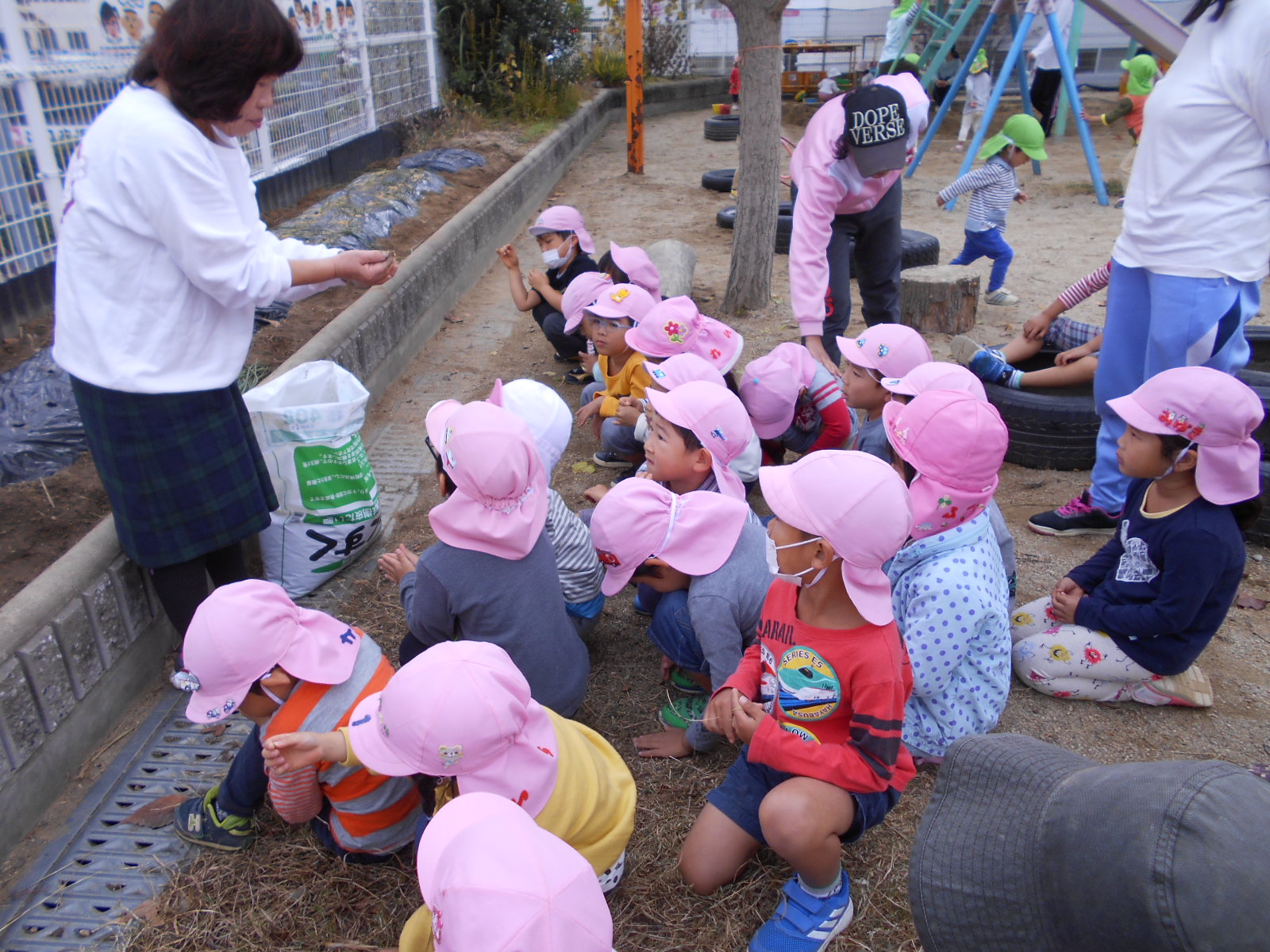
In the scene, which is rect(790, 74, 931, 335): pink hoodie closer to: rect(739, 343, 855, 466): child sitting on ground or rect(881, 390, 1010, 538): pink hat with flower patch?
rect(739, 343, 855, 466): child sitting on ground

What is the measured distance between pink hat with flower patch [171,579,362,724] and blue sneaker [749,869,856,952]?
107 centimetres

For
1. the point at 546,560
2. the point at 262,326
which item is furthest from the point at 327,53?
the point at 546,560

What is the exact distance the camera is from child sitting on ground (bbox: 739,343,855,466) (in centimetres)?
360

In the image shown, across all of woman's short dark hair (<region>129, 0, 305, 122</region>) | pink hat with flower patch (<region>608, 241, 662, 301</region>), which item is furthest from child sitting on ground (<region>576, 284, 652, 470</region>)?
woman's short dark hair (<region>129, 0, 305, 122</region>)

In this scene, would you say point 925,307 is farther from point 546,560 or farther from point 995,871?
point 995,871

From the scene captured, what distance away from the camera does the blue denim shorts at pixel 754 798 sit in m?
2.03

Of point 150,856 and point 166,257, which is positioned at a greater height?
point 166,257

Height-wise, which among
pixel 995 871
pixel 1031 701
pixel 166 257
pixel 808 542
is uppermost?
pixel 166 257

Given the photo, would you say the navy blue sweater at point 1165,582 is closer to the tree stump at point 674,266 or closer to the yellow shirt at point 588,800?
the yellow shirt at point 588,800

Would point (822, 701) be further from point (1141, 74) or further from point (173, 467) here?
point (1141, 74)

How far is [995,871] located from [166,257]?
2.23 meters

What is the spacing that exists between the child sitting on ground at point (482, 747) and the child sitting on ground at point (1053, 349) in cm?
307

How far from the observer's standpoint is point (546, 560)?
2408 mm

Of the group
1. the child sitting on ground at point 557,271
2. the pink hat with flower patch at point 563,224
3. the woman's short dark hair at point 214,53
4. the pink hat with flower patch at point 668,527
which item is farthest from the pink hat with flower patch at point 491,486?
the pink hat with flower patch at point 563,224
